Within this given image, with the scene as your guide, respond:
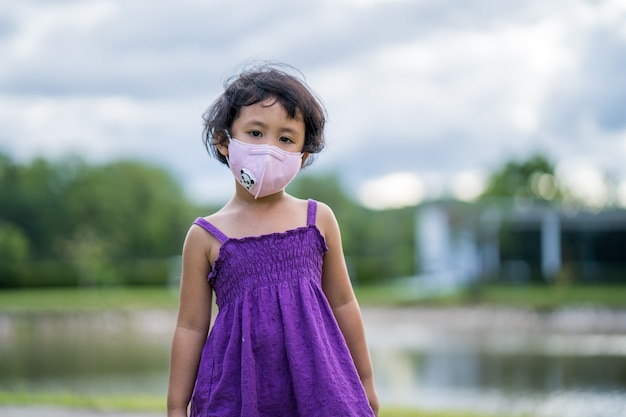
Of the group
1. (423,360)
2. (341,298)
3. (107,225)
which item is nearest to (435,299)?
(423,360)

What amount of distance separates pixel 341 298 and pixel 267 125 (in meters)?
0.52

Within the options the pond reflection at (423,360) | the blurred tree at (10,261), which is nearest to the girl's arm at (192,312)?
the pond reflection at (423,360)

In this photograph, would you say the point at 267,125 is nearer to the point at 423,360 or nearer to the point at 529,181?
the point at 423,360

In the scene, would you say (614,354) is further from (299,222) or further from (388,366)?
(299,222)

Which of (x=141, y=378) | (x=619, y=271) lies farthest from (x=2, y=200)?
(x=141, y=378)

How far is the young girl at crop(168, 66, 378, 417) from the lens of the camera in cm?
218

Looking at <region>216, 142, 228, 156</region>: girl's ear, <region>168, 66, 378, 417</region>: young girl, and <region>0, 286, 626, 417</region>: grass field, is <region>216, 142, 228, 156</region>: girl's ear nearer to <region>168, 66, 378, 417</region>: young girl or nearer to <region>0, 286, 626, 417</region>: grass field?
<region>168, 66, 378, 417</region>: young girl

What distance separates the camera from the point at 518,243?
3061 cm

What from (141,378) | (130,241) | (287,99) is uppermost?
(130,241)

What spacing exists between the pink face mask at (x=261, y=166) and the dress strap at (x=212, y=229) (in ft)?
0.44

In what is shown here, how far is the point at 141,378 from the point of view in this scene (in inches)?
504

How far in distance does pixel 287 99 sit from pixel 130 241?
145 ft

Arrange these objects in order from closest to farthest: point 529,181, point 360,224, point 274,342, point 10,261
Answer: point 274,342
point 10,261
point 529,181
point 360,224

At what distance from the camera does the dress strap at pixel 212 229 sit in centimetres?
231
